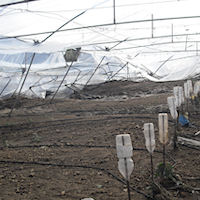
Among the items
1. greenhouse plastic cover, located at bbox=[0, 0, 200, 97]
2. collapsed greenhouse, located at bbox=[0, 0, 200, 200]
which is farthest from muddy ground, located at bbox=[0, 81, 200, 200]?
greenhouse plastic cover, located at bbox=[0, 0, 200, 97]

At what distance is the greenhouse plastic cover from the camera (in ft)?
20.9

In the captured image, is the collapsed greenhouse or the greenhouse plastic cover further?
the greenhouse plastic cover

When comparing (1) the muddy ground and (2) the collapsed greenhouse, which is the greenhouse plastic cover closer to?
(2) the collapsed greenhouse

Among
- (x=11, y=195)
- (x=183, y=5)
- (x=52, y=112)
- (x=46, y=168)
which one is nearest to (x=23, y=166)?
(x=46, y=168)

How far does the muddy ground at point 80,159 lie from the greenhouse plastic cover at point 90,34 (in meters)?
2.42

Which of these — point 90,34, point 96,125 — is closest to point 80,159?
point 96,125

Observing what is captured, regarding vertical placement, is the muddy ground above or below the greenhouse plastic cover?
below

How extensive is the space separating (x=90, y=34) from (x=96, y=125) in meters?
3.26

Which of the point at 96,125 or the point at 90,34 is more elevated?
the point at 90,34

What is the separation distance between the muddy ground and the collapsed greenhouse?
0.05 feet

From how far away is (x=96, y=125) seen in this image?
6852 mm

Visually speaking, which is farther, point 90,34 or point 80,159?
Result: point 90,34

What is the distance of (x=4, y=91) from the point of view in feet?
47.1

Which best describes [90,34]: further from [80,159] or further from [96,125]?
[80,159]
